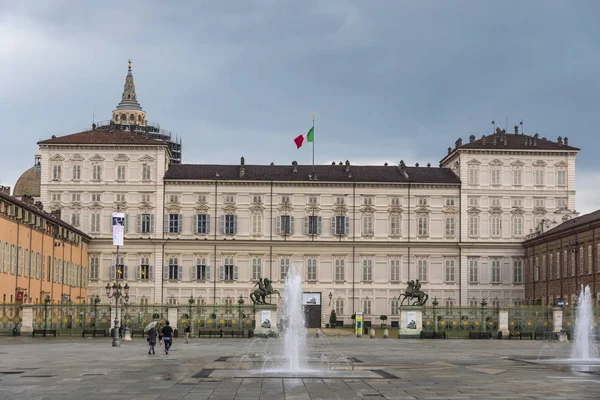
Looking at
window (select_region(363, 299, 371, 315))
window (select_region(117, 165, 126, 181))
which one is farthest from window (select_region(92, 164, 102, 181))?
window (select_region(363, 299, 371, 315))

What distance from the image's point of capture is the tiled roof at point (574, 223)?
263 feet

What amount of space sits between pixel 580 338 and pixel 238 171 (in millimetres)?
56579

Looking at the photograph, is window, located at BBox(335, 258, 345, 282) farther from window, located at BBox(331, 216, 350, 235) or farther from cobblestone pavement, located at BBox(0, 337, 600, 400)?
cobblestone pavement, located at BBox(0, 337, 600, 400)

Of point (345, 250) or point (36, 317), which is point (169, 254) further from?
point (36, 317)

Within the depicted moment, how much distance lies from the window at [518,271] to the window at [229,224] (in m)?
26.8

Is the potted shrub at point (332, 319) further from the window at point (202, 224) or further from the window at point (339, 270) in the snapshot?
the window at point (202, 224)

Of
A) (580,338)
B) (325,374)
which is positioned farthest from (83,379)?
(580,338)

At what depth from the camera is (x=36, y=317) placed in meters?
63.2

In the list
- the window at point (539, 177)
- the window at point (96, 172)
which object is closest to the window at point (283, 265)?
the window at point (96, 172)

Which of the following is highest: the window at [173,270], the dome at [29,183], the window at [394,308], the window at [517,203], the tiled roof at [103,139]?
the tiled roof at [103,139]

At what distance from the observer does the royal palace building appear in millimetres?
93812

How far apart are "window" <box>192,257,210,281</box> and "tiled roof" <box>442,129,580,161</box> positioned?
86.1 feet

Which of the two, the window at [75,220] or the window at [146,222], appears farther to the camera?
the window at [146,222]

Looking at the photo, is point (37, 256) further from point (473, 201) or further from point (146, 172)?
point (473, 201)
